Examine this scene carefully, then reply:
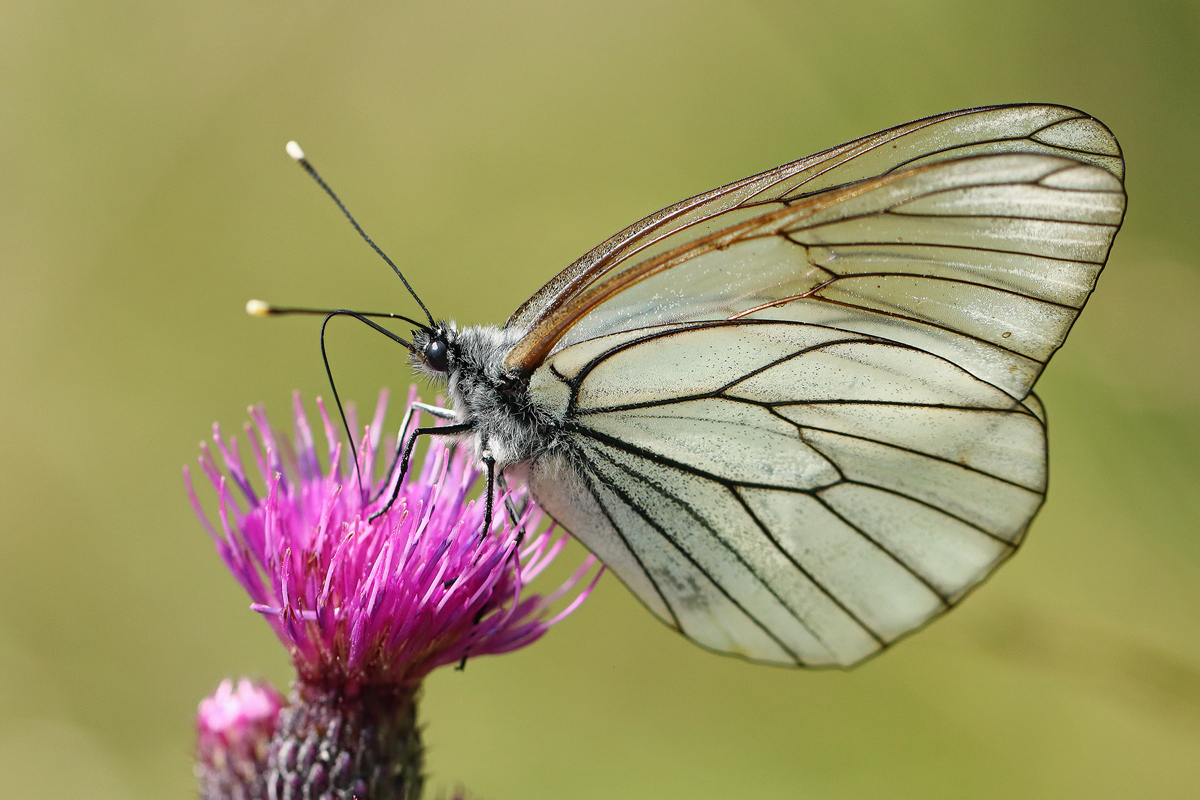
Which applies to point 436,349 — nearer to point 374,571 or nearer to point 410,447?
point 410,447

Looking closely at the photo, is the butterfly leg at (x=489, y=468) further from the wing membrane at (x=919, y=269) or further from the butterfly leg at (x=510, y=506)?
the wing membrane at (x=919, y=269)

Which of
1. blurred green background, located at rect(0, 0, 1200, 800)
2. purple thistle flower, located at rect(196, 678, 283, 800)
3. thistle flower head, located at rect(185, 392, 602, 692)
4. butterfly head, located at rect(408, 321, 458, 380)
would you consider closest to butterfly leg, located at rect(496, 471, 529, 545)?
thistle flower head, located at rect(185, 392, 602, 692)

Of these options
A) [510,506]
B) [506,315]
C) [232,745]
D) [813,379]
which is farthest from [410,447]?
[506,315]

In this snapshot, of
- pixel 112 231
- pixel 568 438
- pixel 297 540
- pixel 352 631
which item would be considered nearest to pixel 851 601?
pixel 568 438

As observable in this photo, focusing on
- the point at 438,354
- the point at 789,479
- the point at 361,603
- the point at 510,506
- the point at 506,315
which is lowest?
the point at 789,479

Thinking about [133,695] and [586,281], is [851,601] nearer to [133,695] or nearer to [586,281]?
[586,281]

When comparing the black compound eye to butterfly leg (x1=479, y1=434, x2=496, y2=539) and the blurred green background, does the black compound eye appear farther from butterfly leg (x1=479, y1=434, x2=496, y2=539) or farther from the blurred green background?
the blurred green background
